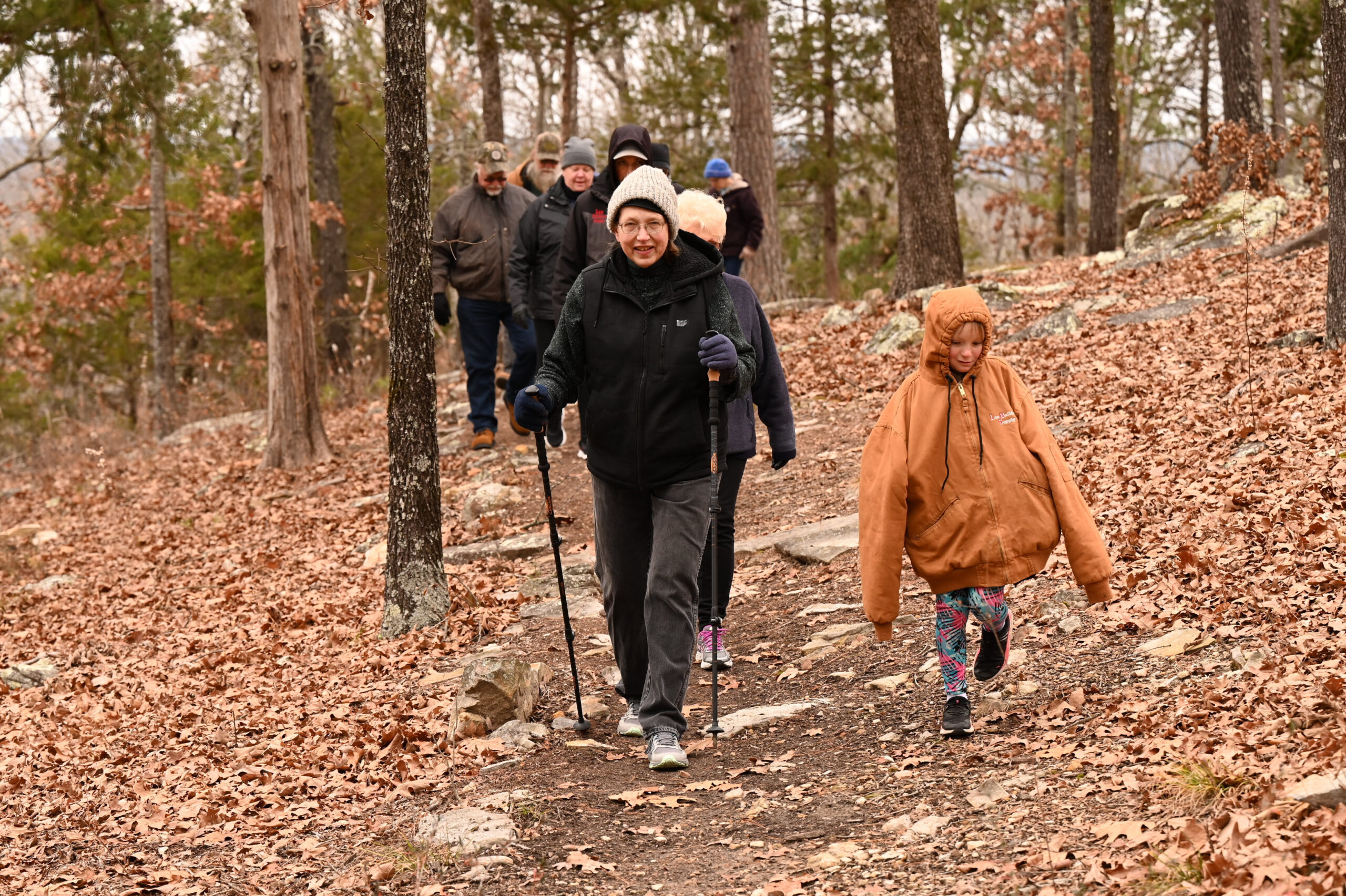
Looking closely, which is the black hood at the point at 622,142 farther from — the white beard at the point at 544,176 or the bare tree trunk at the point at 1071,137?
the bare tree trunk at the point at 1071,137

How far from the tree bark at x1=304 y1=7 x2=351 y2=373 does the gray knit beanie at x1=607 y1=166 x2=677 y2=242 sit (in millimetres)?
16733

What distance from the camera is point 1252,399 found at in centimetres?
788

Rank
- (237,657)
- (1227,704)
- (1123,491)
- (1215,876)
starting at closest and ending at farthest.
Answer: (1215,876), (1227,704), (1123,491), (237,657)

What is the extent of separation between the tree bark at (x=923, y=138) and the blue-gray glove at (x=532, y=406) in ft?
31.8

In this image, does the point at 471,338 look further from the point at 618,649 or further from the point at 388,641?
the point at 618,649

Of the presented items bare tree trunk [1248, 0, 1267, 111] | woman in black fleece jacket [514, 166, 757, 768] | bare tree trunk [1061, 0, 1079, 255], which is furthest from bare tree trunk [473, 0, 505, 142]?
bare tree trunk [1061, 0, 1079, 255]

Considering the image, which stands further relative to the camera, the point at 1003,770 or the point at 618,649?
the point at 618,649

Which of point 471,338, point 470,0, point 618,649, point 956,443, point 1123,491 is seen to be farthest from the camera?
point 470,0

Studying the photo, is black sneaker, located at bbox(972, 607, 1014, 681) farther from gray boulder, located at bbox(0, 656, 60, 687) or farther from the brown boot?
the brown boot

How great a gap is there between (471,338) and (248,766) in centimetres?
646

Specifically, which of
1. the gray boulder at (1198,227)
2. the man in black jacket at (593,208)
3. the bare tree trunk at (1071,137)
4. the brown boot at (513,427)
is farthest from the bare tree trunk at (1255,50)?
the man in black jacket at (593,208)

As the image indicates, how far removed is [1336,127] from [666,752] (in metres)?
6.11

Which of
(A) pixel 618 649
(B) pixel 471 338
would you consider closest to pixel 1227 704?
(A) pixel 618 649

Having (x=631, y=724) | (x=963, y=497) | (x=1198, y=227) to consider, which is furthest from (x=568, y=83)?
(x=963, y=497)
